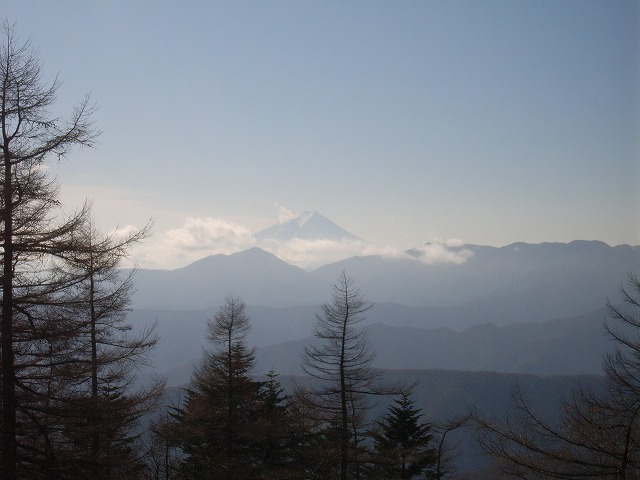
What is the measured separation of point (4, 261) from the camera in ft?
29.6

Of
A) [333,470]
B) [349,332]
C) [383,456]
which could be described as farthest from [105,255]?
[333,470]

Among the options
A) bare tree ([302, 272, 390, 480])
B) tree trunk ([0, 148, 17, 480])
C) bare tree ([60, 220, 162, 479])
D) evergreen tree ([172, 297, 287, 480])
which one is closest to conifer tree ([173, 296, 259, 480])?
evergreen tree ([172, 297, 287, 480])

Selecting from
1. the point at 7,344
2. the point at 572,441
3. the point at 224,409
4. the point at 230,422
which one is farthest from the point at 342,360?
the point at 7,344

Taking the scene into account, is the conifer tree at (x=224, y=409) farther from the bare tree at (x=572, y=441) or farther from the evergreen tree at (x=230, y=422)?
the bare tree at (x=572, y=441)

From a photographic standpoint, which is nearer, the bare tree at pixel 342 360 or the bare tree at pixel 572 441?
the bare tree at pixel 572 441

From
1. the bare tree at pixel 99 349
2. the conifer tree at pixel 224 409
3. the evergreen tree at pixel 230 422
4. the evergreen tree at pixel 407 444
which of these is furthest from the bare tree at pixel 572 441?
the conifer tree at pixel 224 409

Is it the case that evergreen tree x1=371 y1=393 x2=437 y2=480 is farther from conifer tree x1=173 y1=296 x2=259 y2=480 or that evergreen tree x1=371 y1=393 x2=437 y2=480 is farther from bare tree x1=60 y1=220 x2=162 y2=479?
bare tree x1=60 y1=220 x2=162 y2=479

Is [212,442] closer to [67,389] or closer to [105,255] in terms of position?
[67,389]

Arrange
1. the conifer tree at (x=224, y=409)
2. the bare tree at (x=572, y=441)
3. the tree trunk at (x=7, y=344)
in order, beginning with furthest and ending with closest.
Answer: the conifer tree at (x=224, y=409)
the tree trunk at (x=7, y=344)
the bare tree at (x=572, y=441)

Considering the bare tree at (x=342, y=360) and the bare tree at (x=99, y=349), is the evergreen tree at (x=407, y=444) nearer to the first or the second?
the bare tree at (x=342, y=360)

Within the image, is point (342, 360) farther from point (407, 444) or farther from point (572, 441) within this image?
point (572, 441)

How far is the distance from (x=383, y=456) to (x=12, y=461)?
517 inches

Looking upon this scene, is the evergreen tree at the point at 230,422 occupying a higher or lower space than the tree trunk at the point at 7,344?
lower

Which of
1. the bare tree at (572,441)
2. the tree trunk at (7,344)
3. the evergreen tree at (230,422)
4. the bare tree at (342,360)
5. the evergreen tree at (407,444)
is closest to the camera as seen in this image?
the bare tree at (572,441)
